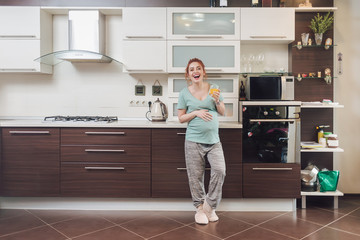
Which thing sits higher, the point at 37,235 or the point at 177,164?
the point at 177,164

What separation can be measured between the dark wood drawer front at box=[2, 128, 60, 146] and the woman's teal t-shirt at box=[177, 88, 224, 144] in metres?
1.30

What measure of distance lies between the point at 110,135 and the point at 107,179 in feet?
1.38

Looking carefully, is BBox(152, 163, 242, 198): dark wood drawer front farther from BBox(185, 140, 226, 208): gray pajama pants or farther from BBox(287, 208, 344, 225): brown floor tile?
BBox(287, 208, 344, 225): brown floor tile

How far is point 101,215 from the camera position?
2.98m

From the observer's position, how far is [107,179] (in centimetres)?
306

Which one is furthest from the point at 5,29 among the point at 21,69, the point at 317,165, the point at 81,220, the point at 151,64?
the point at 317,165

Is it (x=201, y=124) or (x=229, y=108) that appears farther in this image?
(x=229, y=108)

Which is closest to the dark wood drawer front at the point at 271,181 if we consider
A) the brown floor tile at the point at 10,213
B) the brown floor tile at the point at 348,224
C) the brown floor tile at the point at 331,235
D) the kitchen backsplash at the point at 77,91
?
the brown floor tile at the point at 348,224

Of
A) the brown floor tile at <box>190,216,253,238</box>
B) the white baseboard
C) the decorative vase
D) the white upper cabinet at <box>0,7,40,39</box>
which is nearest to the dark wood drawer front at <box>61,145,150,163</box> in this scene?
the white baseboard

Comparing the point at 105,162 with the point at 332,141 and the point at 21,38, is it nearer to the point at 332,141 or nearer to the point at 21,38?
the point at 21,38

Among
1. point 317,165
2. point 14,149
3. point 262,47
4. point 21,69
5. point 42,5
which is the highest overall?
point 42,5

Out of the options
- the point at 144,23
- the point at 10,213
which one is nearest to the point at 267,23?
the point at 144,23

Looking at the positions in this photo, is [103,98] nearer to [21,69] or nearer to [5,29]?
[21,69]

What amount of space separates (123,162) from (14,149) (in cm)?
105
